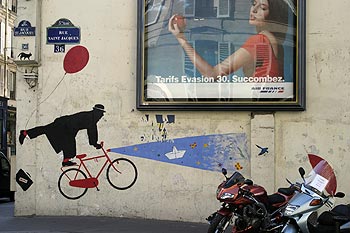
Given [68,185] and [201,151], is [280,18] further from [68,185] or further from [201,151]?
[68,185]

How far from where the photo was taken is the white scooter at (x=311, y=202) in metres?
7.07

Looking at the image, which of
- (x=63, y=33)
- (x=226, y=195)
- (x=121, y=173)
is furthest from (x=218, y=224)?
(x=63, y=33)

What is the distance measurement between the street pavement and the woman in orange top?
2908 millimetres

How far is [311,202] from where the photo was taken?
7062mm

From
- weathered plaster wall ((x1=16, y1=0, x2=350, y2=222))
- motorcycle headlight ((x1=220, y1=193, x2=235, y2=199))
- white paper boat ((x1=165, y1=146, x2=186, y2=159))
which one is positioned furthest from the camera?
white paper boat ((x1=165, y1=146, x2=186, y2=159))

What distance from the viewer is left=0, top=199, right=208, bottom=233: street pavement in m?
9.66

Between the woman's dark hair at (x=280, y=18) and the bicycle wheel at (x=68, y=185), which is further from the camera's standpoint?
the bicycle wheel at (x=68, y=185)

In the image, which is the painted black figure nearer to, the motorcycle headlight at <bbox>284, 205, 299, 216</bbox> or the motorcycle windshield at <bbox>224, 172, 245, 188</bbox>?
the motorcycle windshield at <bbox>224, 172, 245, 188</bbox>

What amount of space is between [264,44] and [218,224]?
13.3ft

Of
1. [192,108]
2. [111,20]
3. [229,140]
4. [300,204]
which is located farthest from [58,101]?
[300,204]

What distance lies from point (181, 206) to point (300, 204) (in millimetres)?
3804

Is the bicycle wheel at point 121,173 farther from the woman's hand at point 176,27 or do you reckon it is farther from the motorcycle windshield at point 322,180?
the motorcycle windshield at point 322,180

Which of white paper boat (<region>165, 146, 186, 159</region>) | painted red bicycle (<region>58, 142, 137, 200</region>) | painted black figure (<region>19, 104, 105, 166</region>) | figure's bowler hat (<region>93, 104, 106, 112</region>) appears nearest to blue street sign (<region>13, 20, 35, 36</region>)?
painted black figure (<region>19, 104, 105, 166</region>)

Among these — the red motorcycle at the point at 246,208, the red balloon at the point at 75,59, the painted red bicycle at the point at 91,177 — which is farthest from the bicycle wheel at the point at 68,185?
the red motorcycle at the point at 246,208
